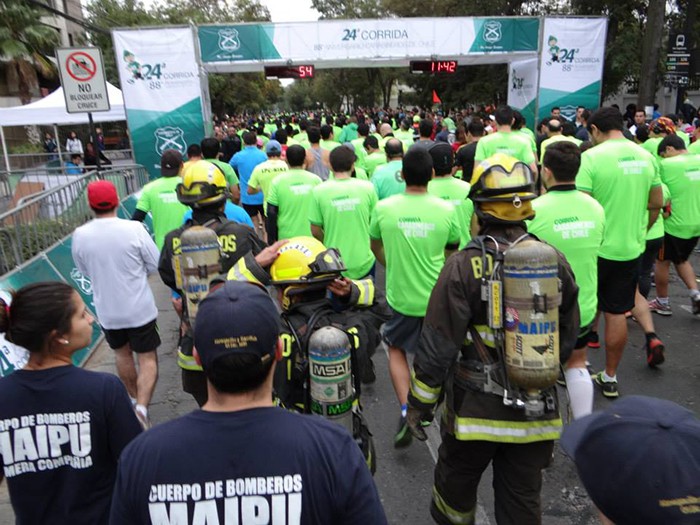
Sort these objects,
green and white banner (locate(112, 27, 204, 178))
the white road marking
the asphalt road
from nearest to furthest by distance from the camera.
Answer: the white road marking → the asphalt road → green and white banner (locate(112, 27, 204, 178))

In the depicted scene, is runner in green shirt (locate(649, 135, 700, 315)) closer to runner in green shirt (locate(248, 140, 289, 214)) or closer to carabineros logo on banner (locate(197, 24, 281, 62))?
runner in green shirt (locate(248, 140, 289, 214))

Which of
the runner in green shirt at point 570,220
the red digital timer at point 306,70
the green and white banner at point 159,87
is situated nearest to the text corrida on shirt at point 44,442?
the runner in green shirt at point 570,220

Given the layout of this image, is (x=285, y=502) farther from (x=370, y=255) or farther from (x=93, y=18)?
(x=93, y=18)

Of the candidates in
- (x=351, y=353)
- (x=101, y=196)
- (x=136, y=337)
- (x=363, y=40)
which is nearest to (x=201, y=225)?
(x=101, y=196)

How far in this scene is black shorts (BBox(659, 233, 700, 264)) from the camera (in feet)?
19.4

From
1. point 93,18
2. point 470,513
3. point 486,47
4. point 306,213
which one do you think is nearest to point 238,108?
point 93,18

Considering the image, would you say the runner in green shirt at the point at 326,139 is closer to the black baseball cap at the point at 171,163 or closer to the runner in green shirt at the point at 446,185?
the black baseball cap at the point at 171,163

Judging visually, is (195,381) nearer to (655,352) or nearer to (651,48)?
(655,352)

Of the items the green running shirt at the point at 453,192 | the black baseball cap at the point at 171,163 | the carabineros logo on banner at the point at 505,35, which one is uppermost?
the carabineros logo on banner at the point at 505,35

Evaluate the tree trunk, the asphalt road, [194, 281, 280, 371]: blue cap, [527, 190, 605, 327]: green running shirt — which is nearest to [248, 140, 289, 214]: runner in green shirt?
the asphalt road

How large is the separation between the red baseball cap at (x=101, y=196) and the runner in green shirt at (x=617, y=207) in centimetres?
367

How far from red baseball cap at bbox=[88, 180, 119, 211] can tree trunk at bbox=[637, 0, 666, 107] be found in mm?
15091

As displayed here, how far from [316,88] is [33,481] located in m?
80.3

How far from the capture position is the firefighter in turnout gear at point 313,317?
229 centimetres
